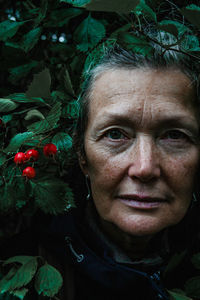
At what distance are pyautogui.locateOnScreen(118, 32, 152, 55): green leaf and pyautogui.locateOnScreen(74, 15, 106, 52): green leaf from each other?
393mm

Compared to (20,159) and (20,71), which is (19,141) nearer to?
(20,159)

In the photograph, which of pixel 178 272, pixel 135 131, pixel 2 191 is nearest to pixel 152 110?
pixel 135 131

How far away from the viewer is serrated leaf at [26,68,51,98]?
126 centimetres

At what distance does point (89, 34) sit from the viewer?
1.48 m

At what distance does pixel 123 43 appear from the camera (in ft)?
3.60

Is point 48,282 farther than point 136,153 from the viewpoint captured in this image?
No

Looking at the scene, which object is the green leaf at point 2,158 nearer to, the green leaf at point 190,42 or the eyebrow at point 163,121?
the eyebrow at point 163,121

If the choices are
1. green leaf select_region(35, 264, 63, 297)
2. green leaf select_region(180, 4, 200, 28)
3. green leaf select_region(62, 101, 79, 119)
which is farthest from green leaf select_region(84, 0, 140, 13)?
green leaf select_region(35, 264, 63, 297)

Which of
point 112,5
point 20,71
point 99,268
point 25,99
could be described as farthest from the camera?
point 20,71

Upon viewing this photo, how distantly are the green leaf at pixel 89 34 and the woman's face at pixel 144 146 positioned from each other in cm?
18

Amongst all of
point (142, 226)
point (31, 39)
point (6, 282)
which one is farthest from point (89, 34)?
point (6, 282)

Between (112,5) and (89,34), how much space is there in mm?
603

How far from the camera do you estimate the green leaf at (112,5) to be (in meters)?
0.89

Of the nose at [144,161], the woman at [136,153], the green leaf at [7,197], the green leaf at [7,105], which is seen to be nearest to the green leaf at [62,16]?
the woman at [136,153]
